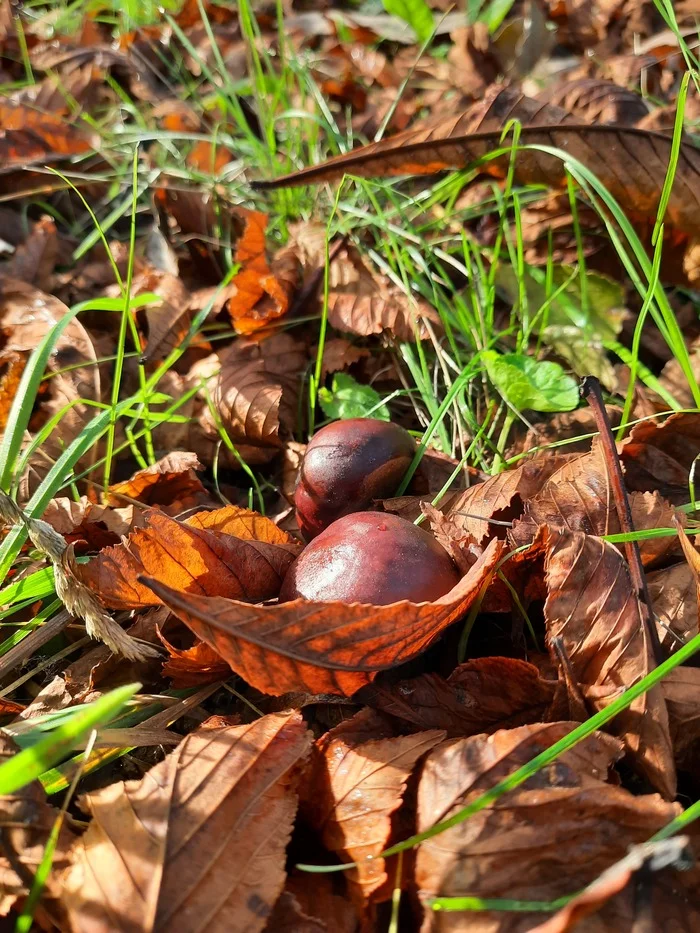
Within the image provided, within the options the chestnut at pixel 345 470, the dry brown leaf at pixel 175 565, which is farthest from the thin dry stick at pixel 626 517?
the dry brown leaf at pixel 175 565

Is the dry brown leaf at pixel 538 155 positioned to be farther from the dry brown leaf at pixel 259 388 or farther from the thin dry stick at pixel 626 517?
the thin dry stick at pixel 626 517

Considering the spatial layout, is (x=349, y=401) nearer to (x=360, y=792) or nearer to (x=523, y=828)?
(x=360, y=792)

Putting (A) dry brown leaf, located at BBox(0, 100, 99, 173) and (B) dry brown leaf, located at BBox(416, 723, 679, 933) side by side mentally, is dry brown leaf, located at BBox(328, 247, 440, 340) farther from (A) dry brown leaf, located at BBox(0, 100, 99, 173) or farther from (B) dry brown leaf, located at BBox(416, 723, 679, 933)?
(A) dry brown leaf, located at BBox(0, 100, 99, 173)

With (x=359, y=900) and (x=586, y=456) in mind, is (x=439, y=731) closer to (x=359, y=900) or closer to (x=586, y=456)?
(x=359, y=900)

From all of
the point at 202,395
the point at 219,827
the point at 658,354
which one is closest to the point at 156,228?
the point at 202,395

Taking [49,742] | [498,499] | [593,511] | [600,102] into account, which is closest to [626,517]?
[593,511]
